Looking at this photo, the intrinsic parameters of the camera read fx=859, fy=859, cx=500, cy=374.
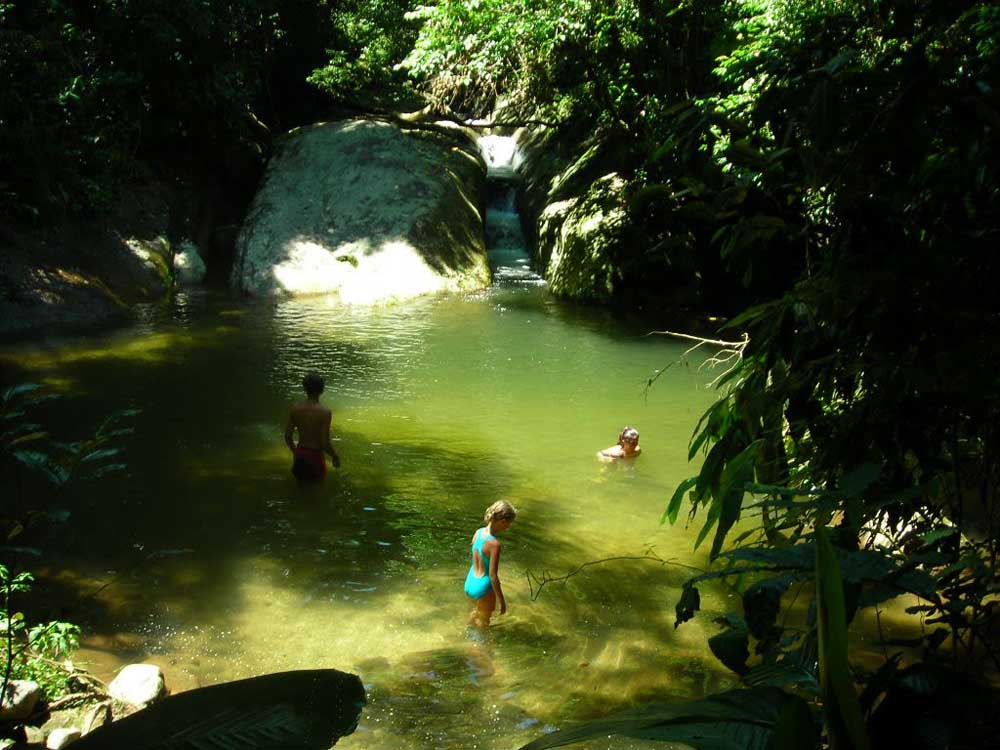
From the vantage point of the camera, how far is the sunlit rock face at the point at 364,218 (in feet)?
55.8

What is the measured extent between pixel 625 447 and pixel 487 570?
330 centimetres

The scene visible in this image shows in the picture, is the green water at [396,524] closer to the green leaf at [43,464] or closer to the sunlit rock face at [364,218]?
the green leaf at [43,464]

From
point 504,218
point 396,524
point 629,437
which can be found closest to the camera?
point 396,524

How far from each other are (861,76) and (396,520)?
6080 millimetres

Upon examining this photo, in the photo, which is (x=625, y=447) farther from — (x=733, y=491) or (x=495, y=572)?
(x=733, y=491)

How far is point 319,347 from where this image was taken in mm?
12789

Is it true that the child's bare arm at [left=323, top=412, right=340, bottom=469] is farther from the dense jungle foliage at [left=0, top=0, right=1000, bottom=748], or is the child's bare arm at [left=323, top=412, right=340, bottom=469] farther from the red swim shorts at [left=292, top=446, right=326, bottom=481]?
the dense jungle foliage at [left=0, top=0, right=1000, bottom=748]

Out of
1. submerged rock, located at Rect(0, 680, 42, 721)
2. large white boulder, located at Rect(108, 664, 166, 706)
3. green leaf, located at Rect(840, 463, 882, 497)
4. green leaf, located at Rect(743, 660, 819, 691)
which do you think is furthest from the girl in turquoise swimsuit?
green leaf, located at Rect(743, 660, 819, 691)

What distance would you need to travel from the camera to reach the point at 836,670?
2.93 feet

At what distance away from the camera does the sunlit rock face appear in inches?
669

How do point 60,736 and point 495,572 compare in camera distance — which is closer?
point 60,736

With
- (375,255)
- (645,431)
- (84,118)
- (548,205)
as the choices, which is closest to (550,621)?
(645,431)

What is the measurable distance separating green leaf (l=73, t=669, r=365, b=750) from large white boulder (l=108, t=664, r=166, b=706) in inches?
148

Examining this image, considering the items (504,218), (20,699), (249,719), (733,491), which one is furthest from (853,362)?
(504,218)
